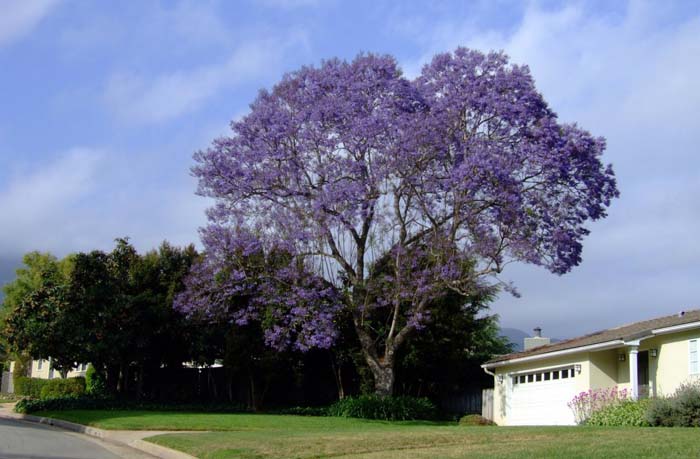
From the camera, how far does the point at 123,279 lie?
33719mm

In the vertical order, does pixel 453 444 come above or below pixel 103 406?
above

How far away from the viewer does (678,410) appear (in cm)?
1831

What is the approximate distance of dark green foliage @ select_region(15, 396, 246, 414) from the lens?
30.5 m

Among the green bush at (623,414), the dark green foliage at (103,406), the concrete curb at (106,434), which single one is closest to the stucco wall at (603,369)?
the green bush at (623,414)

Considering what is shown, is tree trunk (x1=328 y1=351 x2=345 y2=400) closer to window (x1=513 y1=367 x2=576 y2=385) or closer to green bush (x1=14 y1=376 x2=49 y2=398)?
window (x1=513 y1=367 x2=576 y2=385)

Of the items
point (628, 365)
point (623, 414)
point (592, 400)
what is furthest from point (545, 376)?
point (623, 414)

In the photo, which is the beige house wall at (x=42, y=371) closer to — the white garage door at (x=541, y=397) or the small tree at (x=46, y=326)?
the small tree at (x=46, y=326)

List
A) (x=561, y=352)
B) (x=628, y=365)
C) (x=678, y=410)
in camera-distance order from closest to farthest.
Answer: (x=678, y=410), (x=628, y=365), (x=561, y=352)

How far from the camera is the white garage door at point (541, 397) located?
26375 mm

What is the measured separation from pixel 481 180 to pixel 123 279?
53.7 ft

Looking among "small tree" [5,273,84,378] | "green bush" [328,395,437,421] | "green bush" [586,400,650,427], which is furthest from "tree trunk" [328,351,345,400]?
"green bush" [586,400,650,427]

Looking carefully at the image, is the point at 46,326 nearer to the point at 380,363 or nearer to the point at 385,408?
the point at 380,363

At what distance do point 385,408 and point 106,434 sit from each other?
1067cm

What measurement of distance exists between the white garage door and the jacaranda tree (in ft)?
12.5
